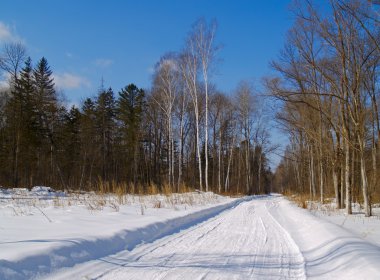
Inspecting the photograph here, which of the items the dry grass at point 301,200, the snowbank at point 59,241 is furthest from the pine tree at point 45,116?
the snowbank at point 59,241

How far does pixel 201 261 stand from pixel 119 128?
38.7 m

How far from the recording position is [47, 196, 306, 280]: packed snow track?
12.8 feet

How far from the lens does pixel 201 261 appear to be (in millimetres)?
4570

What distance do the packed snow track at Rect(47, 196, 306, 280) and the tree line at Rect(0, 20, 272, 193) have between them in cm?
1976

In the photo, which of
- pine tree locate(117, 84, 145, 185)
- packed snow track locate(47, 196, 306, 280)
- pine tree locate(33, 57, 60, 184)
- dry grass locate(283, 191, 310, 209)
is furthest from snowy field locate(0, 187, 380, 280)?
pine tree locate(117, 84, 145, 185)

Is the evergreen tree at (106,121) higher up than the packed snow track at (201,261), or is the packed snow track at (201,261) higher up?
the evergreen tree at (106,121)

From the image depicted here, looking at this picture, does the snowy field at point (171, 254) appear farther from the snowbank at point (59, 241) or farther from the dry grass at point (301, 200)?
the dry grass at point (301, 200)

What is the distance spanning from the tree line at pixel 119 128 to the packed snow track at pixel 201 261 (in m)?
19.8

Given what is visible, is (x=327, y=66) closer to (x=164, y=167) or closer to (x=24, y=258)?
(x=24, y=258)

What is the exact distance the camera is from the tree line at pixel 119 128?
96.2 ft

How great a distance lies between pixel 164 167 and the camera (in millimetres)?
49125

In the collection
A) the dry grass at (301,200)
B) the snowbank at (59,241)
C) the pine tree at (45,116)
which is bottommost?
the dry grass at (301,200)

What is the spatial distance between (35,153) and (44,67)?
1015 centimetres

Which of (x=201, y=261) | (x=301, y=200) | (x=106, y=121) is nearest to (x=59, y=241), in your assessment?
(x=201, y=261)
